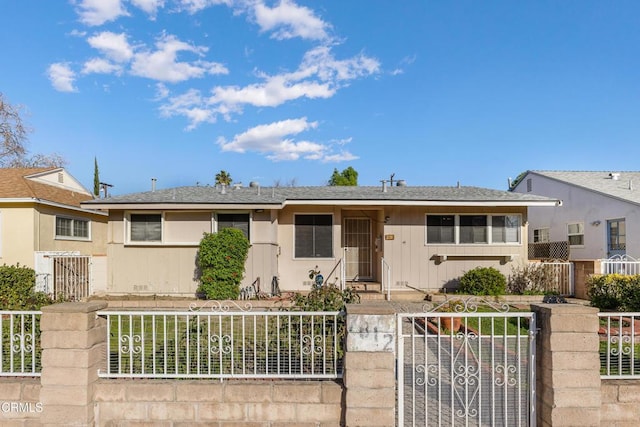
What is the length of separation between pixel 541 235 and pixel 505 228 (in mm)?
6771


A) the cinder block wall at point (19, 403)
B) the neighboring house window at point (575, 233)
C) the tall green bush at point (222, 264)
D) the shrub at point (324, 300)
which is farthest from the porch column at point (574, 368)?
the neighboring house window at point (575, 233)

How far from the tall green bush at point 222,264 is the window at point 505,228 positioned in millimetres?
7540

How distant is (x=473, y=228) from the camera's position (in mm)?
11781

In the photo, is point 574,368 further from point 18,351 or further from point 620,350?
point 18,351

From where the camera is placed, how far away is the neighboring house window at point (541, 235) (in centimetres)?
1666

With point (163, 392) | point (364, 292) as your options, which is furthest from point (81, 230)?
point (163, 392)

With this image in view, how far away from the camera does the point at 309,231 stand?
39.0ft

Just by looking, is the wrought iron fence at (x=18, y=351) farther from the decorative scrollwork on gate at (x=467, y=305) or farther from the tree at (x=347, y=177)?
the tree at (x=347, y=177)

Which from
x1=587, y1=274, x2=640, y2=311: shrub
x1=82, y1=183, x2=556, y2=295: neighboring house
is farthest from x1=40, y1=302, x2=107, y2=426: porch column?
x1=587, y1=274, x2=640, y2=311: shrub

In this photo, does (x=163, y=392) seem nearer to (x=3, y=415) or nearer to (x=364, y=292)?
(x=3, y=415)

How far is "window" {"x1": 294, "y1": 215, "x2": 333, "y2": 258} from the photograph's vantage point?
11.9m

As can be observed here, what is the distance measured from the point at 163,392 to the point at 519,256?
10816mm

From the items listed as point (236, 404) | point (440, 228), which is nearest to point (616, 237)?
point (440, 228)

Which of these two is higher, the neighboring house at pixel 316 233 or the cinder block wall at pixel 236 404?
the neighboring house at pixel 316 233
